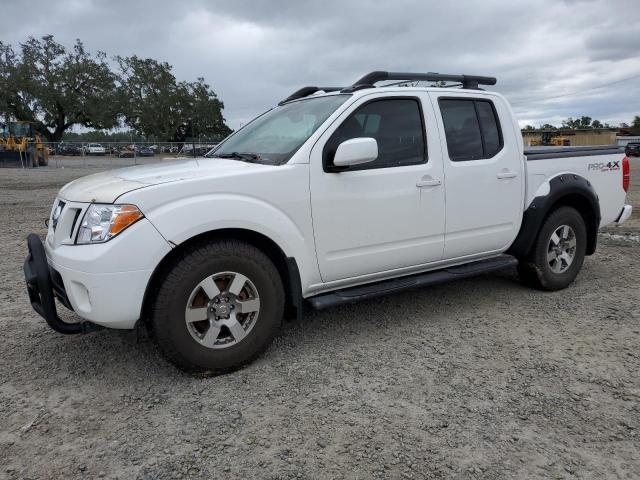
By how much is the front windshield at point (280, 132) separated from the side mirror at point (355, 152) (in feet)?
1.07

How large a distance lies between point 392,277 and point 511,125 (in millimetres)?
1850

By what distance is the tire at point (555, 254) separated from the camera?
15.1 feet

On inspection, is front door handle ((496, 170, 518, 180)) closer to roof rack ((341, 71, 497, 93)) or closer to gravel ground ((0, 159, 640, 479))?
roof rack ((341, 71, 497, 93))

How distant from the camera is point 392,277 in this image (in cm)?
384

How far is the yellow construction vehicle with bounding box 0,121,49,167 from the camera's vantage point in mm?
28797

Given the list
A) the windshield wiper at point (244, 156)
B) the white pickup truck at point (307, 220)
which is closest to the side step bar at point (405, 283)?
the white pickup truck at point (307, 220)

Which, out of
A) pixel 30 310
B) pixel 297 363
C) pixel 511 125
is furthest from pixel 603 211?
pixel 30 310

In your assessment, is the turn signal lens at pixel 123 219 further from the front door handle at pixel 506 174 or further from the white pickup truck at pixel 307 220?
the front door handle at pixel 506 174

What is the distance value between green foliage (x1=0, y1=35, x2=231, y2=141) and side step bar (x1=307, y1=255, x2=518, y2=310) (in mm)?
41634

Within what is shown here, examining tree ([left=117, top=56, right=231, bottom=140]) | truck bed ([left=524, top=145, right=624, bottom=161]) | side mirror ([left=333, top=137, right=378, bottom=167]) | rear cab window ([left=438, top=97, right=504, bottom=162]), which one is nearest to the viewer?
side mirror ([left=333, top=137, right=378, bottom=167])

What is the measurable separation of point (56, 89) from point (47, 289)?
53.9m

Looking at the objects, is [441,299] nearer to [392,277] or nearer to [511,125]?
[392,277]

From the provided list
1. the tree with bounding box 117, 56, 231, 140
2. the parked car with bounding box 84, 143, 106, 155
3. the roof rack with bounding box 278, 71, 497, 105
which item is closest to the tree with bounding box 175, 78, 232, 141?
the tree with bounding box 117, 56, 231, 140

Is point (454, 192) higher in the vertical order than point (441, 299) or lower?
higher
